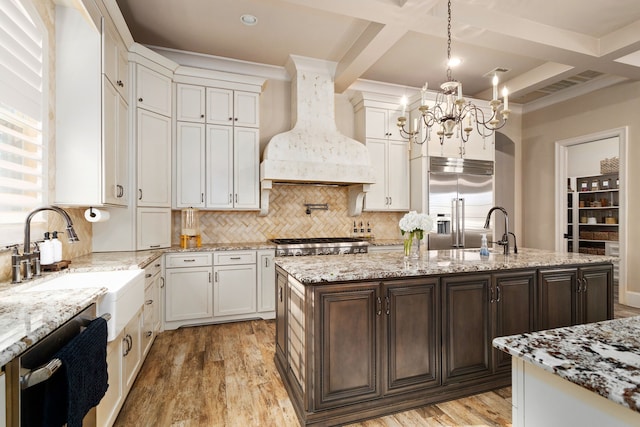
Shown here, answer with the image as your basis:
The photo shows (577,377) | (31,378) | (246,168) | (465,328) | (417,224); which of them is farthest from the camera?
(246,168)

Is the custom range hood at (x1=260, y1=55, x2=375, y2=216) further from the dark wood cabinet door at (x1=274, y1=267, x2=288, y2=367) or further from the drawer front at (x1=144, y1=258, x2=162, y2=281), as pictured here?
the dark wood cabinet door at (x1=274, y1=267, x2=288, y2=367)

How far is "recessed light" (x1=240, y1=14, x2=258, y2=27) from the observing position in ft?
10.8

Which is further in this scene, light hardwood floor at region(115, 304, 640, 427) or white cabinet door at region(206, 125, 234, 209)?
white cabinet door at region(206, 125, 234, 209)

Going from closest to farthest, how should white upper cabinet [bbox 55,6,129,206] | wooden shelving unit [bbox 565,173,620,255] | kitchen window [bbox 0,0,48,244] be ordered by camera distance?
kitchen window [bbox 0,0,48,244]
white upper cabinet [bbox 55,6,129,206]
wooden shelving unit [bbox 565,173,620,255]

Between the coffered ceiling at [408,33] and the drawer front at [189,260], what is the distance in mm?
2460

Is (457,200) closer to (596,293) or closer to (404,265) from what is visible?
(596,293)

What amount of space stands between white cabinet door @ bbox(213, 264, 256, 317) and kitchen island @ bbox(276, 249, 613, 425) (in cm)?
135

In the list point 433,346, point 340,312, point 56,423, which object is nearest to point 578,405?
point 340,312

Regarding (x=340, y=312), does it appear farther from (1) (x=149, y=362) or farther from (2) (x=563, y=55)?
(2) (x=563, y=55)

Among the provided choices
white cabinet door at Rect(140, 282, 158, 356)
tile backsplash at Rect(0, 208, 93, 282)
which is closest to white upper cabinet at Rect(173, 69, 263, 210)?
tile backsplash at Rect(0, 208, 93, 282)

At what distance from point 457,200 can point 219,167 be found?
3.36 meters

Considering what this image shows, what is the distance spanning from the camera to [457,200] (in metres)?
4.73

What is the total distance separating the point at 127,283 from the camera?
6.15 feet

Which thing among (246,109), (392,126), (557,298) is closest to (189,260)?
(246,109)
